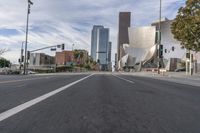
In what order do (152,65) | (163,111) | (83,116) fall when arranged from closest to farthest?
(83,116) < (163,111) < (152,65)

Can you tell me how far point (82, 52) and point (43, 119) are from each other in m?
155

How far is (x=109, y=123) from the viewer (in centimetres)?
674

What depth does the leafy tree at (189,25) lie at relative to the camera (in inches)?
1724

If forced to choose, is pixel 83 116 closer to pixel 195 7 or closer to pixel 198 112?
pixel 198 112

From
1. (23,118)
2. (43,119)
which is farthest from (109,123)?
(23,118)

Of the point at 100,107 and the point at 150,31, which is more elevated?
the point at 150,31

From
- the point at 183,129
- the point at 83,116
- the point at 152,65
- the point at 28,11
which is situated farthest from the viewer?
the point at 152,65

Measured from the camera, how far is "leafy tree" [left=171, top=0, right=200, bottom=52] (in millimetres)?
43778

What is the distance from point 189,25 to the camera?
4422cm

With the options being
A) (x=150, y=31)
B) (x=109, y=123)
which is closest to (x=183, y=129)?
(x=109, y=123)

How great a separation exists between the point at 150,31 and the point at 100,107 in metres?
153

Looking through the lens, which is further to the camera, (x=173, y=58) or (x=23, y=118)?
(x=173, y=58)

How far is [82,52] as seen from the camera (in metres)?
162

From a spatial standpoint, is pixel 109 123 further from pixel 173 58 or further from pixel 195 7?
pixel 173 58
